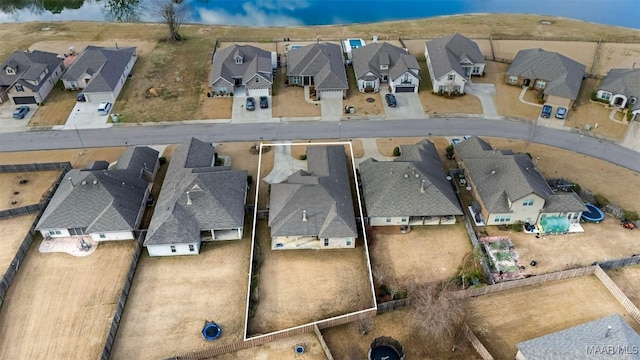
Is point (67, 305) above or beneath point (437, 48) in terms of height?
beneath

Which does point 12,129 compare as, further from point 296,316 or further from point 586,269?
point 586,269

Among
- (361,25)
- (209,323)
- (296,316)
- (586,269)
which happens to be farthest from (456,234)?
(361,25)

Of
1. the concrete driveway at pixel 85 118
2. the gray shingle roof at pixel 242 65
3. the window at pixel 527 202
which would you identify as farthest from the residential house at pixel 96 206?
the window at pixel 527 202

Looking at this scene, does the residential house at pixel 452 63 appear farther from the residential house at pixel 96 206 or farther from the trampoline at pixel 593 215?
the residential house at pixel 96 206

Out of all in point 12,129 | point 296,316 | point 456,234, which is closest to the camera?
point 296,316

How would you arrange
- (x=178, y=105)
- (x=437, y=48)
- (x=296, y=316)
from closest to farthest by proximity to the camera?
(x=296, y=316), (x=178, y=105), (x=437, y=48)

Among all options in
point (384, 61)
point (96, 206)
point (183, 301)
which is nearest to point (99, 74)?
point (96, 206)
